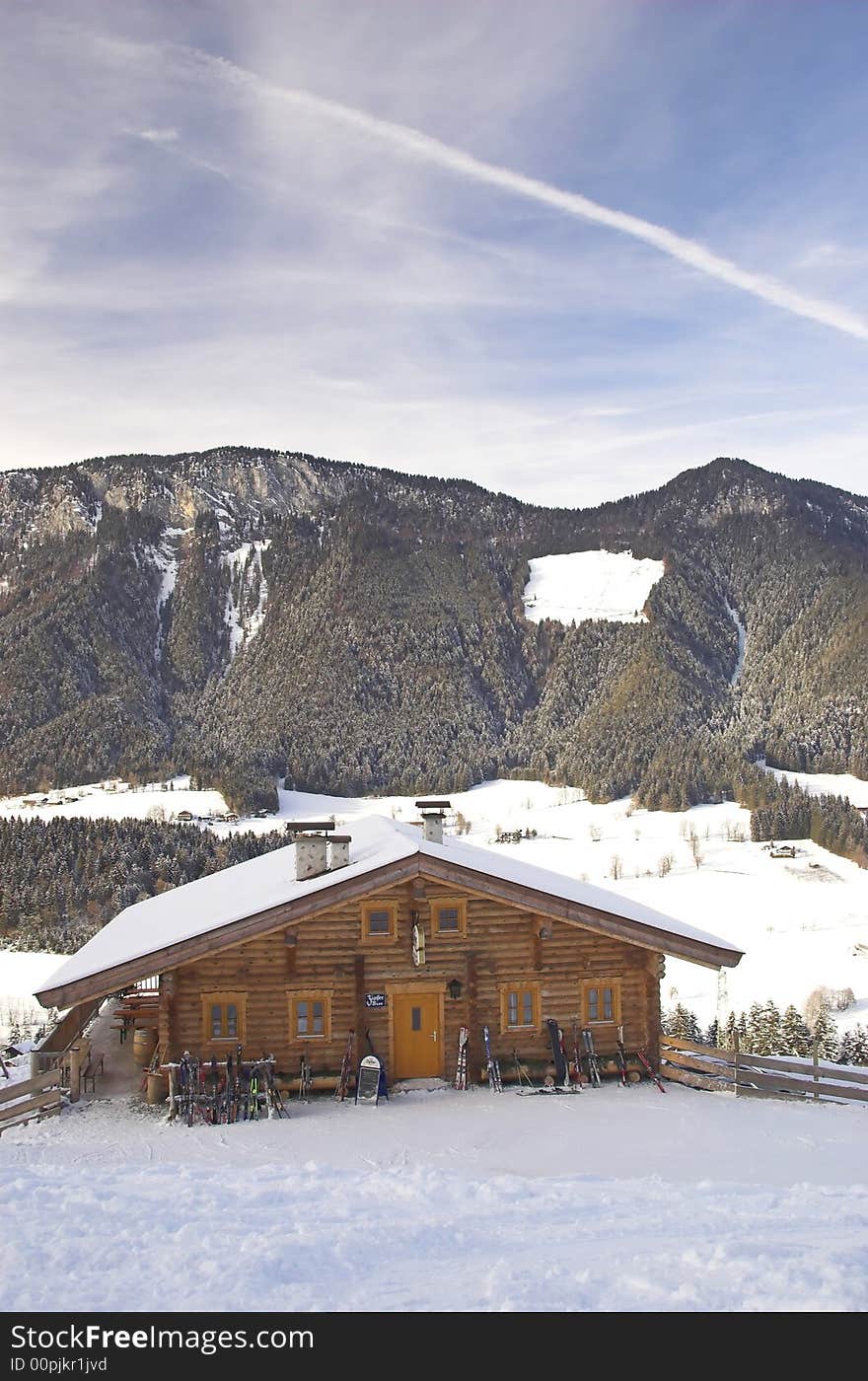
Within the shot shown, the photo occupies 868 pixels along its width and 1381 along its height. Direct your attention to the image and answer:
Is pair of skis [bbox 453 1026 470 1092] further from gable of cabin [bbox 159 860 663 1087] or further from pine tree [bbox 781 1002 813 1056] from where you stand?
pine tree [bbox 781 1002 813 1056]

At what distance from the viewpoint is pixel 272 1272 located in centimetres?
1027

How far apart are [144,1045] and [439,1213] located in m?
13.3

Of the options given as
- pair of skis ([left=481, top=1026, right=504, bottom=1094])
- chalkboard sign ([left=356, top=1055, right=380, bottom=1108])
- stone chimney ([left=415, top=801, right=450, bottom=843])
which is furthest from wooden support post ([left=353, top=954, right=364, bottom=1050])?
stone chimney ([left=415, top=801, right=450, bottom=843])

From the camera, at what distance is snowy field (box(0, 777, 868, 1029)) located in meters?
89.5

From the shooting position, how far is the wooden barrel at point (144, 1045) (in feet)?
78.1

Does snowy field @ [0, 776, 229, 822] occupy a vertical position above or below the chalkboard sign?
above

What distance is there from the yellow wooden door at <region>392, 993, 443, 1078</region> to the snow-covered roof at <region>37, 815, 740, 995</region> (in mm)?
2951

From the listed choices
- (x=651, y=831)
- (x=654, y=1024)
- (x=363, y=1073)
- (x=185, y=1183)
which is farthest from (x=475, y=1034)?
(x=651, y=831)

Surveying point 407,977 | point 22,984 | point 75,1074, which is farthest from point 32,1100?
point 22,984

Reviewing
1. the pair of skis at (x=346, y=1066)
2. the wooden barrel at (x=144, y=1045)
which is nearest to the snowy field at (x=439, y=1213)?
the pair of skis at (x=346, y=1066)

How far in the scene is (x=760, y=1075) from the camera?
22531 mm

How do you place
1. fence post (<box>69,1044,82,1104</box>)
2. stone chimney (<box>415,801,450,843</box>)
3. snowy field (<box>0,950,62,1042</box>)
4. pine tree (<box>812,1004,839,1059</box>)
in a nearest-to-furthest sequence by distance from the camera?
fence post (<box>69,1044,82,1104</box>)
stone chimney (<box>415,801,450,843</box>)
pine tree (<box>812,1004,839,1059</box>)
snowy field (<box>0,950,62,1042</box>)

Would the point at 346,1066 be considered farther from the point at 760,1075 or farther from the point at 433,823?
the point at 760,1075
